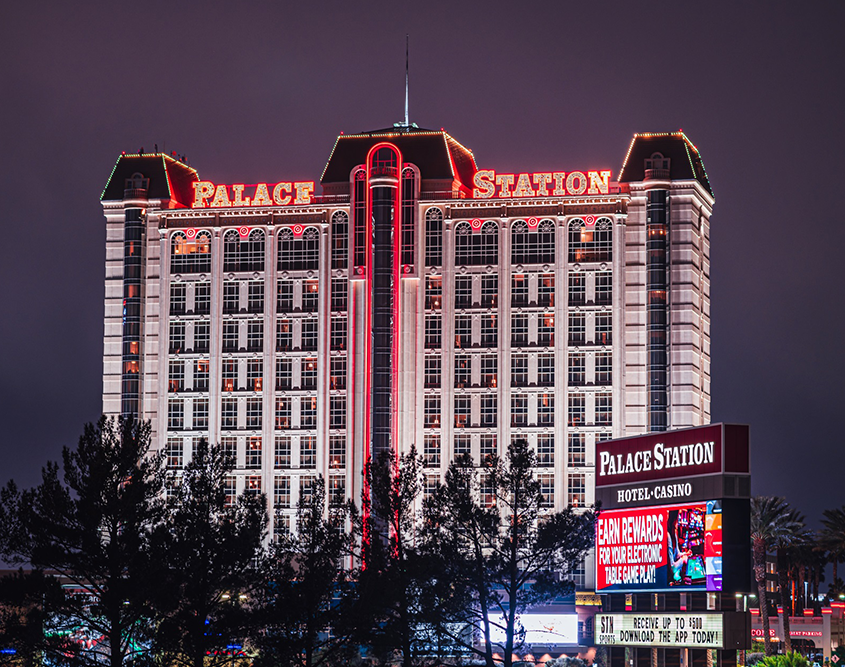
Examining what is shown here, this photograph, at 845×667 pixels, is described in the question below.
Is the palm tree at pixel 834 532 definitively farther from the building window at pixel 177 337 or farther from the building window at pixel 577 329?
the building window at pixel 177 337

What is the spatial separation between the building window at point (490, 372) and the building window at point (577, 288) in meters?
11.3

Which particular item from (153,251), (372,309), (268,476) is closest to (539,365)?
(372,309)

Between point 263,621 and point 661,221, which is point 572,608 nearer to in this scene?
point 661,221

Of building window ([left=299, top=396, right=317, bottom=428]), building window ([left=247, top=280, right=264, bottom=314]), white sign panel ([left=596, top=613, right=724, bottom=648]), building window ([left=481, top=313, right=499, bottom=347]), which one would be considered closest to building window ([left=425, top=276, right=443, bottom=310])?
building window ([left=481, top=313, right=499, bottom=347])

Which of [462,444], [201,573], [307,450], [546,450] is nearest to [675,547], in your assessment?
[201,573]

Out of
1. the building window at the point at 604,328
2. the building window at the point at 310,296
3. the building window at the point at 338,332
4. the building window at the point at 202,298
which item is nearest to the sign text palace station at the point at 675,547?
the building window at the point at 604,328

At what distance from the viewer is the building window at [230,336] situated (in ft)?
628

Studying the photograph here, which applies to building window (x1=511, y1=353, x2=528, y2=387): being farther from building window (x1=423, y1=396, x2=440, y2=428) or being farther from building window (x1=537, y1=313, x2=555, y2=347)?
building window (x1=423, y1=396, x2=440, y2=428)

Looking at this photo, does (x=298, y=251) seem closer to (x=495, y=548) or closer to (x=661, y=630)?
(x=495, y=548)

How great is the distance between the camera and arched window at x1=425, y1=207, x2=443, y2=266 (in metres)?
188

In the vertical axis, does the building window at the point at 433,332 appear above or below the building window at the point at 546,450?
above

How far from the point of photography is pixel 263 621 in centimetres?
9425

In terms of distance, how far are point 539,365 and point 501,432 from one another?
9.12 m

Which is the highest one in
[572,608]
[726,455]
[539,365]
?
[539,365]
